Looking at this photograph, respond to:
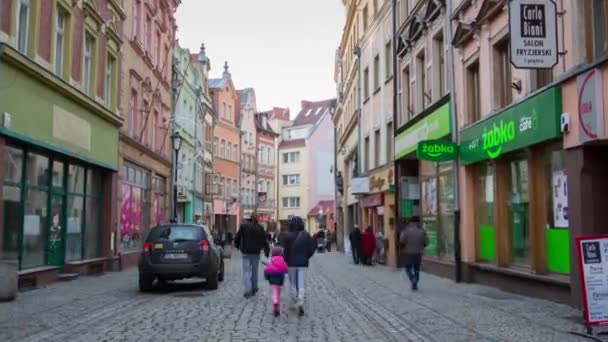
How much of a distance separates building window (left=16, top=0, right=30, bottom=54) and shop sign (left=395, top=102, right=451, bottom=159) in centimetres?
1091

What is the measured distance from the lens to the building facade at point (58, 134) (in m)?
15.2

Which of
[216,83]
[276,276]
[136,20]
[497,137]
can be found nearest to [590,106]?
[497,137]

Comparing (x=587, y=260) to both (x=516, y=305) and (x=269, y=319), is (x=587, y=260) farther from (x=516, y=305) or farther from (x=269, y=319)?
(x=269, y=319)

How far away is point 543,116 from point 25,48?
36.7 ft

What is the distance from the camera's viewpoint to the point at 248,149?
226ft

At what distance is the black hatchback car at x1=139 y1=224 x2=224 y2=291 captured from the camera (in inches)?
632

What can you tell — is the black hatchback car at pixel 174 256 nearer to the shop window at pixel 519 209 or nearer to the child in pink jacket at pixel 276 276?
the child in pink jacket at pixel 276 276

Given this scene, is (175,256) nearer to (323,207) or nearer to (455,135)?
(455,135)

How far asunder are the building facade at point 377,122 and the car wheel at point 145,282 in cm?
1246

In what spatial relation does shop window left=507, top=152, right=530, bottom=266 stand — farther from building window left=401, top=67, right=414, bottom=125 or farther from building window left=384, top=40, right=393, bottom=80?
building window left=384, top=40, right=393, bottom=80

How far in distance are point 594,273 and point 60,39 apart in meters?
14.9

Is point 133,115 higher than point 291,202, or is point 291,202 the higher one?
point 133,115

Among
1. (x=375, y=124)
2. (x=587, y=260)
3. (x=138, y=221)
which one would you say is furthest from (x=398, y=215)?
(x=587, y=260)

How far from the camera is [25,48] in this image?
16094mm
